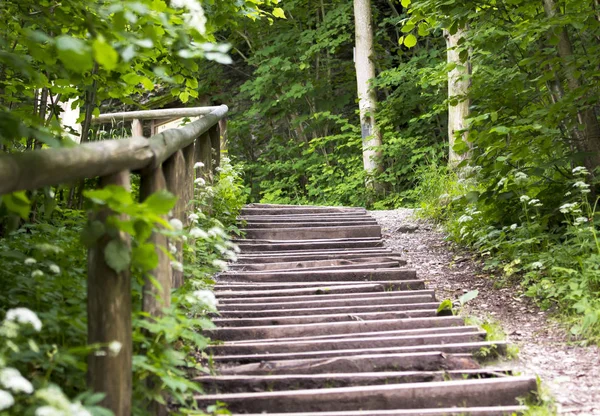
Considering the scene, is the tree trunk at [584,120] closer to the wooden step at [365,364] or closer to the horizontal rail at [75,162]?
the wooden step at [365,364]

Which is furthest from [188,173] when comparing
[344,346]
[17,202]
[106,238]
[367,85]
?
[367,85]

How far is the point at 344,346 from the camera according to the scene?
4.05 meters

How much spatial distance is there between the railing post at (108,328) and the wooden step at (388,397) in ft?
2.64

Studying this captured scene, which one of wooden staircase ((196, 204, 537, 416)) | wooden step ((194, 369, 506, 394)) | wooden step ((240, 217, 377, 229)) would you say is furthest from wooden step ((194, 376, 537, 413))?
wooden step ((240, 217, 377, 229))

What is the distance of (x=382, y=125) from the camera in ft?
46.4

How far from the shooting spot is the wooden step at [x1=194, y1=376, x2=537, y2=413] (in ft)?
10.9

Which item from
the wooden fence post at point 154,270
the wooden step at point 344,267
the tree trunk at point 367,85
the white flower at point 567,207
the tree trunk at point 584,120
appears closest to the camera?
the wooden fence post at point 154,270

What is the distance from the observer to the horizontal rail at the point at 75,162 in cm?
203

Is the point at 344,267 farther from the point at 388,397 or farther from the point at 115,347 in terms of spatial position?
the point at 115,347

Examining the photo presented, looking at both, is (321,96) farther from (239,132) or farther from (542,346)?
(542,346)

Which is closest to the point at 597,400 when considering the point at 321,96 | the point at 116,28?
the point at 116,28

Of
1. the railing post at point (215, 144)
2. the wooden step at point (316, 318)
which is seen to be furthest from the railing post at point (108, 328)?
the railing post at point (215, 144)

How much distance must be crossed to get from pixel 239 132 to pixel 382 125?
14.9 ft

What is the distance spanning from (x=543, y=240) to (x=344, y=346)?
9.03 ft
